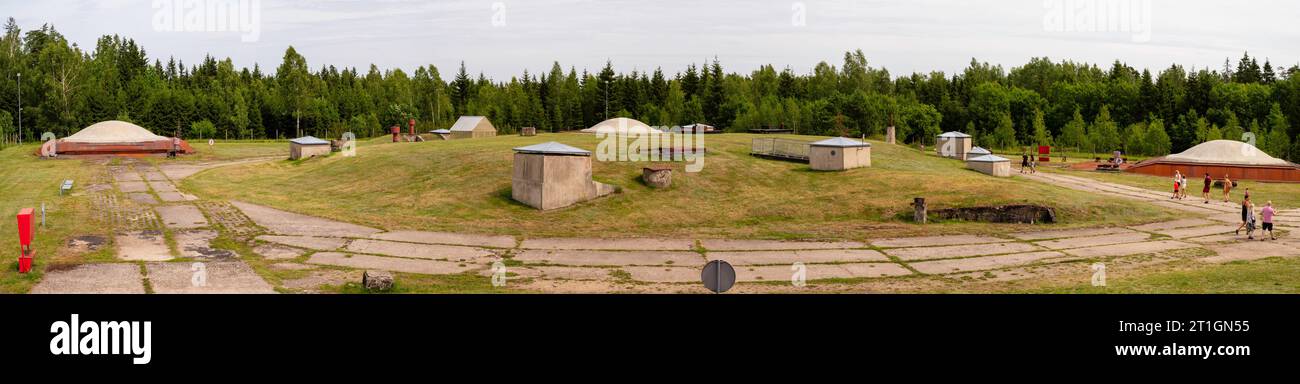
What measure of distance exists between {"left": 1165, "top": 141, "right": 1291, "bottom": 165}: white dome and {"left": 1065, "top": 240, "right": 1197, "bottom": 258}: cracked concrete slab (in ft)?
111

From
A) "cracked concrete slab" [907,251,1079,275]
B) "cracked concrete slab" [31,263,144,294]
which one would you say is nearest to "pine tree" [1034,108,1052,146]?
"cracked concrete slab" [907,251,1079,275]

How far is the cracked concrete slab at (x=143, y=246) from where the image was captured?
22766 millimetres

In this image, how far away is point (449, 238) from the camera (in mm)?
27141

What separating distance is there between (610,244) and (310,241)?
8.95m

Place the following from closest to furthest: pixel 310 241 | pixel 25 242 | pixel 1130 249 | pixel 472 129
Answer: pixel 25 242 < pixel 1130 249 < pixel 310 241 < pixel 472 129

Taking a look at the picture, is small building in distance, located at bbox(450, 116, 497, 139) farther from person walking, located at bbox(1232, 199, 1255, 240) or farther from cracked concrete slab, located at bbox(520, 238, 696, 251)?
person walking, located at bbox(1232, 199, 1255, 240)

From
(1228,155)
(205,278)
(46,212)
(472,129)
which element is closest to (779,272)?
(205,278)

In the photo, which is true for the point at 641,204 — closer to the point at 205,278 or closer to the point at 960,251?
the point at 960,251

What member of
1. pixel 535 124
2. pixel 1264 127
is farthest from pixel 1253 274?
pixel 535 124

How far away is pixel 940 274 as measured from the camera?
22203 mm

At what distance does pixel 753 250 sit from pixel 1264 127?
83777 mm

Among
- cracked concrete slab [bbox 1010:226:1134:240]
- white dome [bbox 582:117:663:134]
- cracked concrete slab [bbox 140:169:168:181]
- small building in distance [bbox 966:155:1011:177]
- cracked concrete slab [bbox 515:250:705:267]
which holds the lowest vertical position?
cracked concrete slab [bbox 515:250:705:267]

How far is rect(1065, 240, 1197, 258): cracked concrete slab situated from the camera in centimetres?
2503

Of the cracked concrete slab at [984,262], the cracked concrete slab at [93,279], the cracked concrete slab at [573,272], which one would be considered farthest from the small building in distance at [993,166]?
the cracked concrete slab at [93,279]
